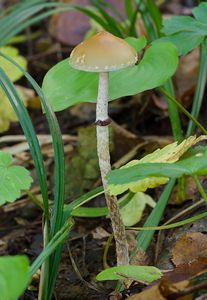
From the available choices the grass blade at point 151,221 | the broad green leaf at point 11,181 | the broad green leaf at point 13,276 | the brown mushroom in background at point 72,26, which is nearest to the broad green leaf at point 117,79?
the broad green leaf at point 11,181

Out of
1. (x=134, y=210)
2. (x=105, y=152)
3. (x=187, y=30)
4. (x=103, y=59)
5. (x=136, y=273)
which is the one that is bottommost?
(x=136, y=273)

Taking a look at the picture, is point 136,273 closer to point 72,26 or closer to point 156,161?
point 156,161

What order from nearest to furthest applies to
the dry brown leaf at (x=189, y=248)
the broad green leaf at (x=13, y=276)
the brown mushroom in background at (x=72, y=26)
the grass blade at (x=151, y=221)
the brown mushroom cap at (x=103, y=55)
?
1. the broad green leaf at (x=13, y=276)
2. the brown mushroom cap at (x=103, y=55)
3. the dry brown leaf at (x=189, y=248)
4. the grass blade at (x=151, y=221)
5. the brown mushroom in background at (x=72, y=26)

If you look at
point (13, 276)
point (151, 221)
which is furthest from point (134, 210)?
→ point (13, 276)

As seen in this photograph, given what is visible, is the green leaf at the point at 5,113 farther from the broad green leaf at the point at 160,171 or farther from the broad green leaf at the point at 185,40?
the broad green leaf at the point at 160,171

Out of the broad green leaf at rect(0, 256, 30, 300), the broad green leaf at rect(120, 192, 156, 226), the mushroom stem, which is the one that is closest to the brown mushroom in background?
the broad green leaf at rect(120, 192, 156, 226)

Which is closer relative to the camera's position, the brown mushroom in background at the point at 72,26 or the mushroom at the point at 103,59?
the mushroom at the point at 103,59
